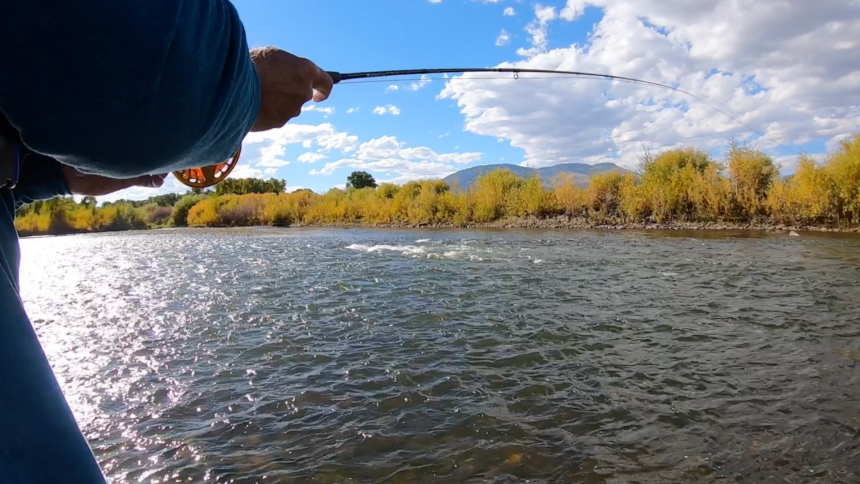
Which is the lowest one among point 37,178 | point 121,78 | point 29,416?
point 29,416

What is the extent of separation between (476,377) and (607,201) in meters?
27.9

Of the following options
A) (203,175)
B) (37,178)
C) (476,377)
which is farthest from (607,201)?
(37,178)

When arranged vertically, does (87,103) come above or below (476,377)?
above

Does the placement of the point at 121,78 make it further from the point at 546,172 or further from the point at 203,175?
the point at 546,172

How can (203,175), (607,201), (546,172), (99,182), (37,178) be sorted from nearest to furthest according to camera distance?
(37,178) < (99,182) < (203,175) < (607,201) < (546,172)

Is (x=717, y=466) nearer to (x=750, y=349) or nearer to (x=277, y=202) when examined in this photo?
(x=750, y=349)

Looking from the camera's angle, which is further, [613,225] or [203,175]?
[613,225]

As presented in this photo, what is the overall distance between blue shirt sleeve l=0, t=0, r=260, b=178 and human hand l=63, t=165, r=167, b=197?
17.7 inches

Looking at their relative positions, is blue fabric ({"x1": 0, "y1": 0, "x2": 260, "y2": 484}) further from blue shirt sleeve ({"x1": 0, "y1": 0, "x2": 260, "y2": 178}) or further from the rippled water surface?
the rippled water surface

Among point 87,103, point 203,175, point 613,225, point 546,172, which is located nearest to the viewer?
point 87,103

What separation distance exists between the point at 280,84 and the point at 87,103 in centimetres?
55

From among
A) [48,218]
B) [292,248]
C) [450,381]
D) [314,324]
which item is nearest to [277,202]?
[48,218]

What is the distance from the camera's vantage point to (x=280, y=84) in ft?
4.18

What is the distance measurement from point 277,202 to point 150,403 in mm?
48965
